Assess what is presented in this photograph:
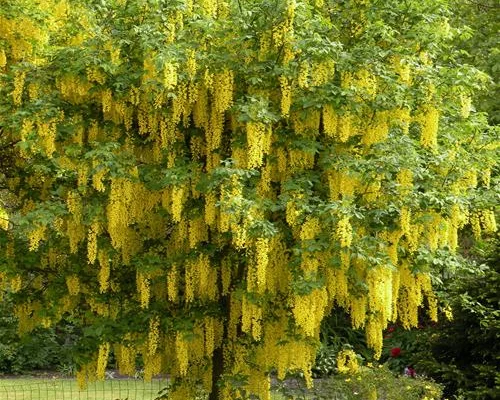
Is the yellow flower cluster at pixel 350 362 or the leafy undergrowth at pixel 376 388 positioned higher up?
the yellow flower cluster at pixel 350 362

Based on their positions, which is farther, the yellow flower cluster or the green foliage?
the green foliage

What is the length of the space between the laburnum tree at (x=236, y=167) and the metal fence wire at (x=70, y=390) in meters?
5.11

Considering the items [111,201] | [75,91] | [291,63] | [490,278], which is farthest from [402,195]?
[490,278]

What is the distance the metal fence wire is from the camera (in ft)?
38.3

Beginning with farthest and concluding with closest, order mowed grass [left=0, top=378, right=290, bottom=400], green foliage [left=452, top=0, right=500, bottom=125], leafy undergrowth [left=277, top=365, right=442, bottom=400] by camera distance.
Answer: green foliage [left=452, top=0, right=500, bottom=125] < mowed grass [left=0, top=378, right=290, bottom=400] < leafy undergrowth [left=277, top=365, right=442, bottom=400]

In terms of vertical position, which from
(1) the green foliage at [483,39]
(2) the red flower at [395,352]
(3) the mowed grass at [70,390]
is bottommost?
(3) the mowed grass at [70,390]

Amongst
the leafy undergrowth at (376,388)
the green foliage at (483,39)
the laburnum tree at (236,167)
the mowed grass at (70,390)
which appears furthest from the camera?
the green foliage at (483,39)

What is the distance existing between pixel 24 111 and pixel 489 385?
241 inches

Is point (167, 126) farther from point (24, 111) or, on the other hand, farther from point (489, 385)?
point (489, 385)

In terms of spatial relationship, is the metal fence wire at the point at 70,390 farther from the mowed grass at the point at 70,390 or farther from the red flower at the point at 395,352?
the red flower at the point at 395,352

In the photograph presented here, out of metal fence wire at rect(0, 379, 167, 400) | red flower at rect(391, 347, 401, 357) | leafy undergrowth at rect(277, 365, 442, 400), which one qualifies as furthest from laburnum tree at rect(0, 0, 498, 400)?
red flower at rect(391, 347, 401, 357)

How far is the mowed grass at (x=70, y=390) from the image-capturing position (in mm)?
11680

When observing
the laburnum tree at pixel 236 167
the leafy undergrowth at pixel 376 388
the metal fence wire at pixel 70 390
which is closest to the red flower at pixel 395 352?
the leafy undergrowth at pixel 376 388

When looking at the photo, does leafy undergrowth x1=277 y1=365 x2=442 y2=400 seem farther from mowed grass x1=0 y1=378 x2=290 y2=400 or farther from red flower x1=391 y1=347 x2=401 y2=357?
red flower x1=391 y1=347 x2=401 y2=357
